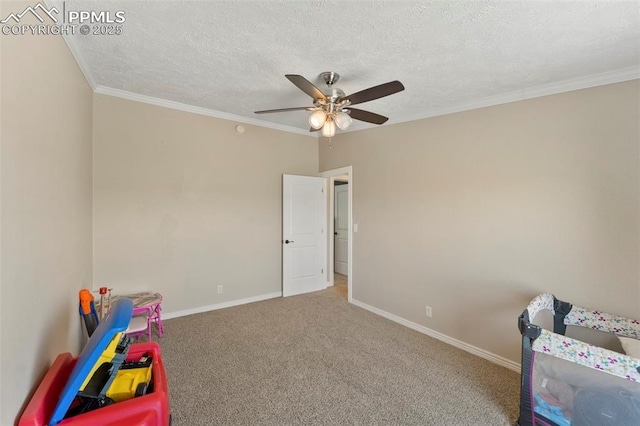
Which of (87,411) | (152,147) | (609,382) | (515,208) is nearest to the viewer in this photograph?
(87,411)

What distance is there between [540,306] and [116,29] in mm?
3697

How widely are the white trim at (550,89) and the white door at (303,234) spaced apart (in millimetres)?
2255

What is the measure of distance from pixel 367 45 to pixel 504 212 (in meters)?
2.01

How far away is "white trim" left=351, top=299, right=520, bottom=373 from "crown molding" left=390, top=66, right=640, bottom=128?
248 centimetres

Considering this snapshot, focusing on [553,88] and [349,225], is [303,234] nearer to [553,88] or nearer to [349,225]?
[349,225]

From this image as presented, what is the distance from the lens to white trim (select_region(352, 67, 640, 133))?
2.10 metres

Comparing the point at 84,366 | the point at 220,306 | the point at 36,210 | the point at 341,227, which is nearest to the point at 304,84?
the point at 36,210

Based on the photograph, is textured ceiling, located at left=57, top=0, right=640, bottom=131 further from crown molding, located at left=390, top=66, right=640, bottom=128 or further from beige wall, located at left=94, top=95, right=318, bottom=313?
beige wall, located at left=94, top=95, right=318, bottom=313

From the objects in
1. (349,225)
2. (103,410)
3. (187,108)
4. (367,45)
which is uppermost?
(187,108)

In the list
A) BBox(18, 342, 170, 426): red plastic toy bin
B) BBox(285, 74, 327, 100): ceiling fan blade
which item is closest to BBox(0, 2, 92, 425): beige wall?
BBox(18, 342, 170, 426): red plastic toy bin

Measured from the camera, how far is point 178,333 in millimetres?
3115

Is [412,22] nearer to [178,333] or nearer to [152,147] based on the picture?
[152,147]

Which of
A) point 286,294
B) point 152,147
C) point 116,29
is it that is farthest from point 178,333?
point 116,29

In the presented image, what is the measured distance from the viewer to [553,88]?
2.38 m
